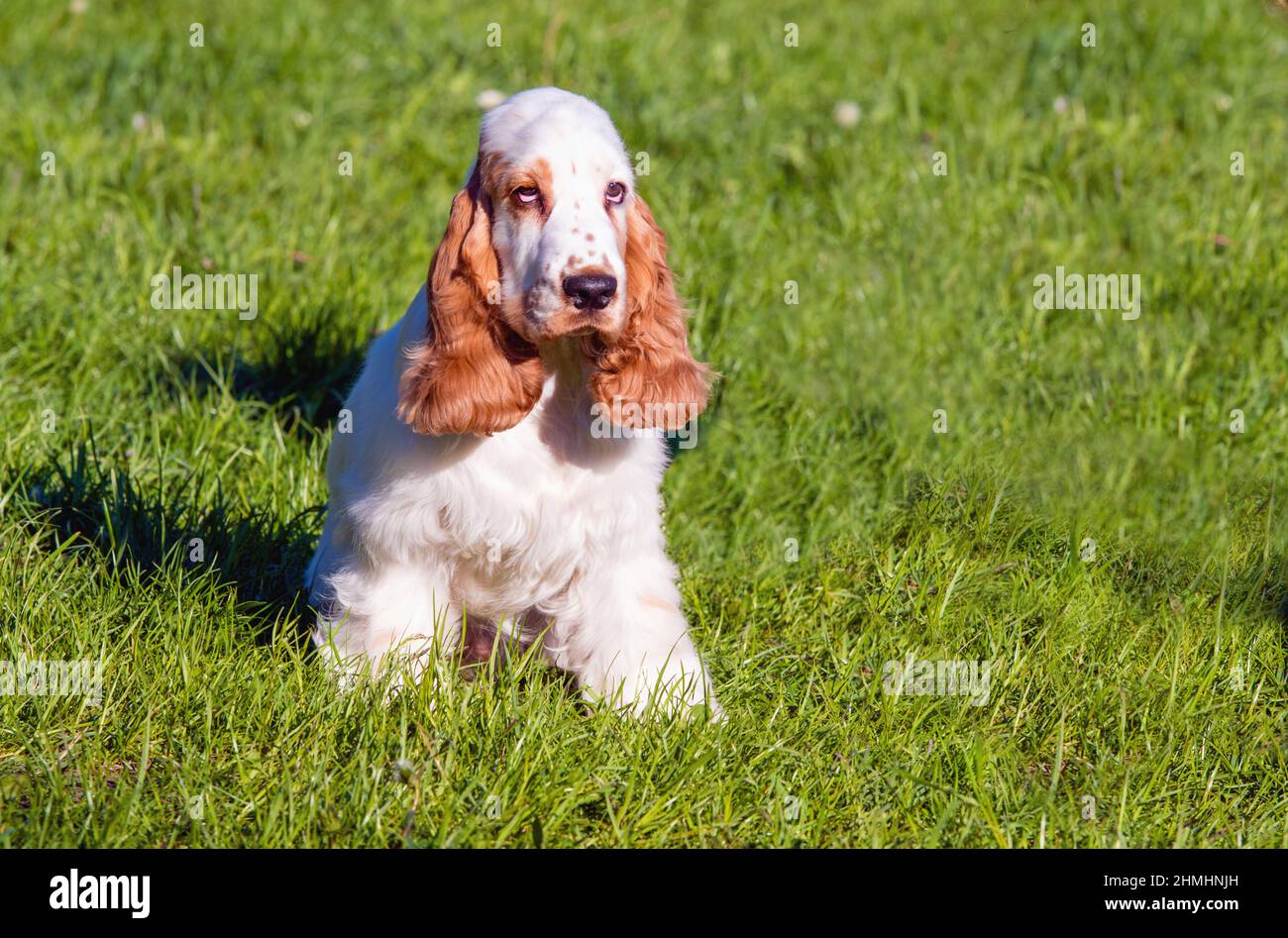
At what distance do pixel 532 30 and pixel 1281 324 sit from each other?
406 cm

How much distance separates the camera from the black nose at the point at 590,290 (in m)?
3.36

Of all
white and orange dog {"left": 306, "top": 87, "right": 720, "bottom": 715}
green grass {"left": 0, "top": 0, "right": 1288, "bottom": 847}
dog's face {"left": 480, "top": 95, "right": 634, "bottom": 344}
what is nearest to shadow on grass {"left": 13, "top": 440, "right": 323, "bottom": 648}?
green grass {"left": 0, "top": 0, "right": 1288, "bottom": 847}

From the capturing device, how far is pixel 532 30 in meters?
7.83

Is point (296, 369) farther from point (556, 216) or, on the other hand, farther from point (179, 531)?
point (556, 216)

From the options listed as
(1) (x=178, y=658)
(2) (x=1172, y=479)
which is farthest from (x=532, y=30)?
(1) (x=178, y=658)

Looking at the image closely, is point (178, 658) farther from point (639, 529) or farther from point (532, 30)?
point (532, 30)
